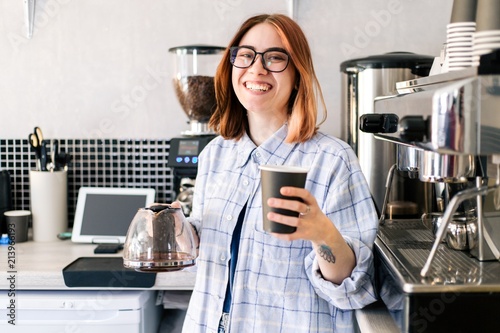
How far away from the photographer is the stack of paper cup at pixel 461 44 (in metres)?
1.23

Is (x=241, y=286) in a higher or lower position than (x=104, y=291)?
higher

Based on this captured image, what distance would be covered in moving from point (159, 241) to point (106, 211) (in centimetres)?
91

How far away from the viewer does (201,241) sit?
1.49 metres

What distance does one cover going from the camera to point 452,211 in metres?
1.10

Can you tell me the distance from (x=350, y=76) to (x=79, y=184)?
1075 mm

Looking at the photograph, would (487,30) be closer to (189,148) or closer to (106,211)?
(189,148)

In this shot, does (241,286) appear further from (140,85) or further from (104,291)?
(140,85)

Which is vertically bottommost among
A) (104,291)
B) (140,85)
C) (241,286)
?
(104,291)

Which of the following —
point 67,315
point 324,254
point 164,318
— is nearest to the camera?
point 324,254

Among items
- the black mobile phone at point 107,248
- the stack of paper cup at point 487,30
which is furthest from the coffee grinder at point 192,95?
the stack of paper cup at point 487,30

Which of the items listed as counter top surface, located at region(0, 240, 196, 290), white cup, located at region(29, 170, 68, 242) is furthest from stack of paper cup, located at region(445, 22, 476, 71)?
white cup, located at region(29, 170, 68, 242)

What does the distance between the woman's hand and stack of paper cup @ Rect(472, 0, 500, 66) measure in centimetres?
35

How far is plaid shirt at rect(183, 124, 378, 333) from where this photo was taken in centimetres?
135

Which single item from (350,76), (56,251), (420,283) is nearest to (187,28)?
(350,76)
